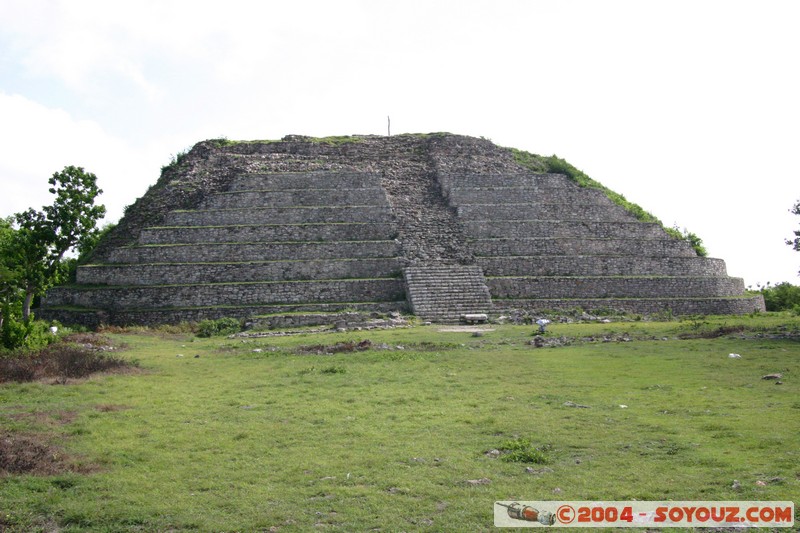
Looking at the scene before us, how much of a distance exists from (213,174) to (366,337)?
22.8 metres

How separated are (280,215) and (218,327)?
11.0 meters

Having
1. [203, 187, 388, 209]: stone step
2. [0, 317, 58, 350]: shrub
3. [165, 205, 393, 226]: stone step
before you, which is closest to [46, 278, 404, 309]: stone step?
[165, 205, 393, 226]: stone step

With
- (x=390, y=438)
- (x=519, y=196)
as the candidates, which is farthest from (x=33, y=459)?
(x=519, y=196)

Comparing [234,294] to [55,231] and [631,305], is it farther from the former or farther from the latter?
[631,305]

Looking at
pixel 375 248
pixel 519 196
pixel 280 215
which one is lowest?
pixel 375 248

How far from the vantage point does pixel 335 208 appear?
4097cm

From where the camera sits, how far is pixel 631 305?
35656mm

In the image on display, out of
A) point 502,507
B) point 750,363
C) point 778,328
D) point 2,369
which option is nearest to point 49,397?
point 2,369

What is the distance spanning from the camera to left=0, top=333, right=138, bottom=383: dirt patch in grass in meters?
17.5

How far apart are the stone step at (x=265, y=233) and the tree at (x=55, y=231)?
6124mm

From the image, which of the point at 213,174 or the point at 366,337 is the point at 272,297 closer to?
the point at 366,337

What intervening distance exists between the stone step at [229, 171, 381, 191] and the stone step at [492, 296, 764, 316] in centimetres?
1337

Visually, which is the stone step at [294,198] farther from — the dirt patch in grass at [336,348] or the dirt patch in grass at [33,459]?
the dirt patch in grass at [33,459]

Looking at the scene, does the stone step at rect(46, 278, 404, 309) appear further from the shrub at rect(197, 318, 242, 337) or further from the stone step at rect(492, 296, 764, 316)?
the stone step at rect(492, 296, 764, 316)
